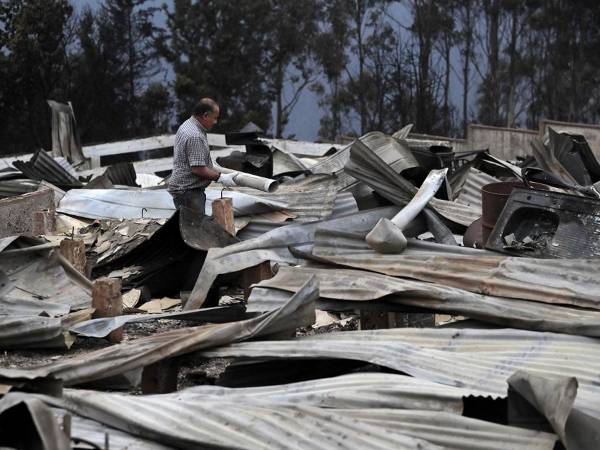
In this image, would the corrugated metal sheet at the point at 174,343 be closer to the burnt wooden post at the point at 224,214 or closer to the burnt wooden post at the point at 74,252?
the burnt wooden post at the point at 74,252

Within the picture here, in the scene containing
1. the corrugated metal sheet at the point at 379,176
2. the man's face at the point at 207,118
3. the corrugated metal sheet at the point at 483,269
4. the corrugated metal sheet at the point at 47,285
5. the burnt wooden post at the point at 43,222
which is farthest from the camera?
the burnt wooden post at the point at 43,222

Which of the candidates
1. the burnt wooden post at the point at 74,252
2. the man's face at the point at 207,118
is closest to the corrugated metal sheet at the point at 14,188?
the man's face at the point at 207,118

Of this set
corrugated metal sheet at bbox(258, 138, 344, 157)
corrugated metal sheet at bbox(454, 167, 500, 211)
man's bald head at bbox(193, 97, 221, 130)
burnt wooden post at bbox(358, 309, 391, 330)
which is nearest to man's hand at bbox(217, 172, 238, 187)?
man's bald head at bbox(193, 97, 221, 130)

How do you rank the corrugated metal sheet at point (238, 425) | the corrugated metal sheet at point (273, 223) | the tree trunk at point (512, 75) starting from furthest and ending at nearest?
the tree trunk at point (512, 75), the corrugated metal sheet at point (273, 223), the corrugated metal sheet at point (238, 425)

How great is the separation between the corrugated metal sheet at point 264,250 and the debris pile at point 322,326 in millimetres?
15

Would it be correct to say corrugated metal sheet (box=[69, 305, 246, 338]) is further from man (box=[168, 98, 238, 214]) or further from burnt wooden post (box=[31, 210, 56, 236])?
burnt wooden post (box=[31, 210, 56, 236])

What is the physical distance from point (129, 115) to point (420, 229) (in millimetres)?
30045

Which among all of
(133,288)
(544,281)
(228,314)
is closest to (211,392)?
(228,314)

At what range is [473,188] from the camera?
994 centimetres

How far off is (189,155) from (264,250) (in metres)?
1.69

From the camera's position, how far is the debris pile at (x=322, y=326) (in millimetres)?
3307

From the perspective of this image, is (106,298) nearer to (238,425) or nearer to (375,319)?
(375,319)

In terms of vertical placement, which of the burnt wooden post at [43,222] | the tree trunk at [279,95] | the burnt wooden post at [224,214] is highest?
the tree trunk at [279,95]

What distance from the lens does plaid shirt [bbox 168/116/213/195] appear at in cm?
796
